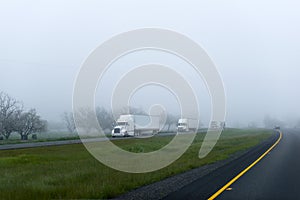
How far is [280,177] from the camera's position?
14664 mm

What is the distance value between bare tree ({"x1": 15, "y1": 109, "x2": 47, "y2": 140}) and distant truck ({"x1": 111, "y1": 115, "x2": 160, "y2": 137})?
22527 mm

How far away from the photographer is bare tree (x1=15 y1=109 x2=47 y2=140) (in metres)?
74.9

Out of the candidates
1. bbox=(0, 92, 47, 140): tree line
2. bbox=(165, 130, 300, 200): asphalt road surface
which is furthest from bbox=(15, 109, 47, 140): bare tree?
bbox=(165, 130, 300, 200): asphalt road surface

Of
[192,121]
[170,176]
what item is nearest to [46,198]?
[170,176]

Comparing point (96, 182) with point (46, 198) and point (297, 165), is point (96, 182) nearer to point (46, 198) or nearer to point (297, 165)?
point (46, 198)

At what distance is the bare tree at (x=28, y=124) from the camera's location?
7488 cm

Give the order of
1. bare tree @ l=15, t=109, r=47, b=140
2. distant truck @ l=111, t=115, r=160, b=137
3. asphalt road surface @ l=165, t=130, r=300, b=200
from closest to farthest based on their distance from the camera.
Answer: asphalt road surface @ l=165, t=130, r=300, b=200
distant truck @ l=111, t=115, r=160, b=137
bare tree @ l=15, t=109, r=47, b=140

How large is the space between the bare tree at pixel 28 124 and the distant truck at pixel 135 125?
22527 millimetres

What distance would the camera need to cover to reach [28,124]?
253 feet

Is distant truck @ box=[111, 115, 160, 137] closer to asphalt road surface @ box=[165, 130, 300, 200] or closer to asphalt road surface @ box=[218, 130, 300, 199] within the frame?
asphalt road surface @ box=[218, 130, 300, 199]

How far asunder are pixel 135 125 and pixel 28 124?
2519 cm

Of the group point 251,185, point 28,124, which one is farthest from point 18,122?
point 251,185

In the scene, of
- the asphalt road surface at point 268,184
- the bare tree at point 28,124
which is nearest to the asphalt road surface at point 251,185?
the asphalt road surface at point 268,184

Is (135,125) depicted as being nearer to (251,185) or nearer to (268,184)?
(268,184)
